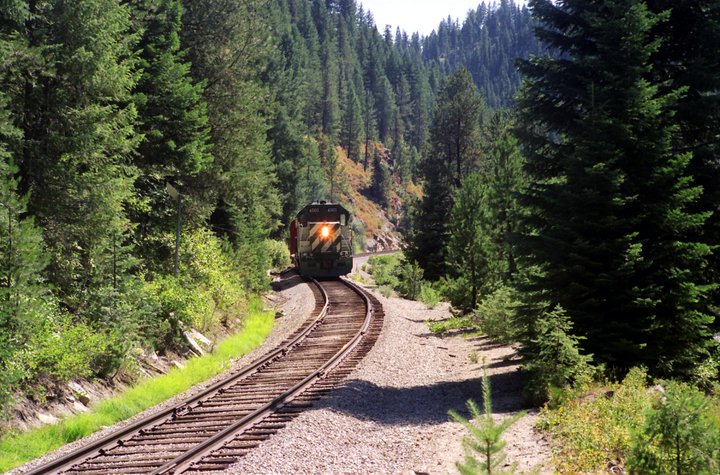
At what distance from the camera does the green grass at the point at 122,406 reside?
8648 millimetres

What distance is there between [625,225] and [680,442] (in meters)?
5.63

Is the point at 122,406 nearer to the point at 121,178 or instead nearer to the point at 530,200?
the point at 121,178

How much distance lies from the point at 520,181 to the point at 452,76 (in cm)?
2526

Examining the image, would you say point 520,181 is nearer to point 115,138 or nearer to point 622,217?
point 622,217

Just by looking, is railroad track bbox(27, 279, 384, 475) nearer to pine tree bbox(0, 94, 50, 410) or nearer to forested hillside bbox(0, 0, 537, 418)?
forested hillside bbox(0, 0, 537, 418)

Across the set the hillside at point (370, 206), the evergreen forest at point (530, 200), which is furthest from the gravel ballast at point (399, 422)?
the hillside at point (370, 206)

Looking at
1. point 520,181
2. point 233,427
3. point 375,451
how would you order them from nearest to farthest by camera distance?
point 375,451 < point 233,427 < point 520,181

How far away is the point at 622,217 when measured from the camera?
35.9 ft

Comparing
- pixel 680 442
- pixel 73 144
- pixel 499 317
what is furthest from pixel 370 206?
pixel 680 442

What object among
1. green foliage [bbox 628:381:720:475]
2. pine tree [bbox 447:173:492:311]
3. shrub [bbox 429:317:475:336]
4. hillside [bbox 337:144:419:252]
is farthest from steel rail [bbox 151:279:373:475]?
hillside [bbox 337:144:419:252]

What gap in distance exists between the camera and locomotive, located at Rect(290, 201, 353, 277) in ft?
108

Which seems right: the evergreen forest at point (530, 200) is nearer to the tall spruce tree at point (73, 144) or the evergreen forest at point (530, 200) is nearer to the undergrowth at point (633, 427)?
the tall spruce tree at point (73, 144)

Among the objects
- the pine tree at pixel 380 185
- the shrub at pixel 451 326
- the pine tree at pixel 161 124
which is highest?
the pine tree at pixel 380 185

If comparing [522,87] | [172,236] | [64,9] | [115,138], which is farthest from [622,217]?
[172,236]
